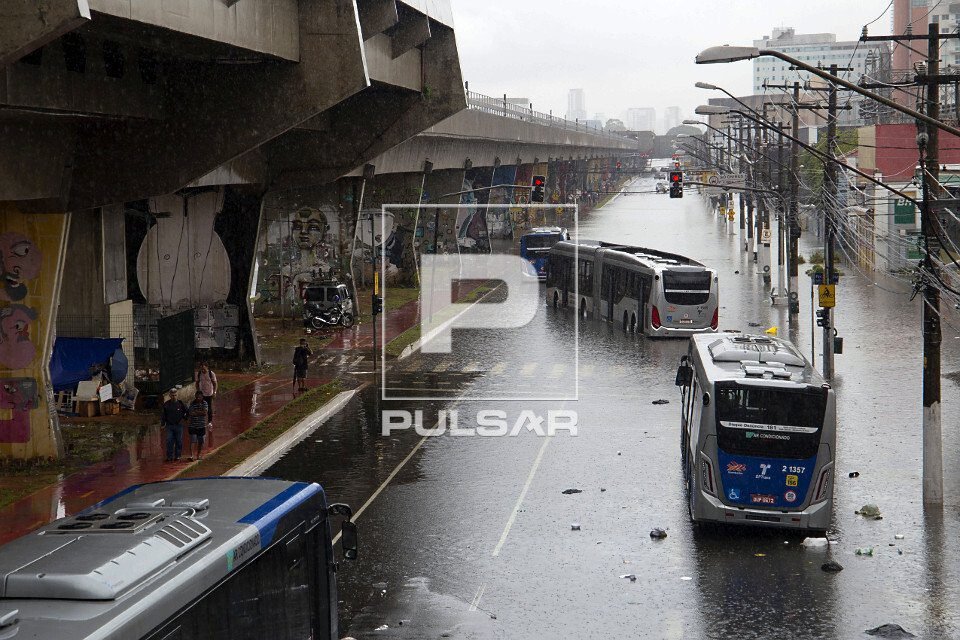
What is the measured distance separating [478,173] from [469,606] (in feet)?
231

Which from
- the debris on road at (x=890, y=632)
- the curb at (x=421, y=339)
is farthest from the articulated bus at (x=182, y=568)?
the curb at (x=421, y=339)

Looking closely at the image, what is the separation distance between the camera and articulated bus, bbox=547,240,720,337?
125 ft

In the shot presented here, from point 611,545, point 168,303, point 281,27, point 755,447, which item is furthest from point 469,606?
point 168,303

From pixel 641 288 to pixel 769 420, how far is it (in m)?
23.1

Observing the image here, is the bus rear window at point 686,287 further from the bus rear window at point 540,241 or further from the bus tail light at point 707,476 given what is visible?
the bus rear window at point 540,241

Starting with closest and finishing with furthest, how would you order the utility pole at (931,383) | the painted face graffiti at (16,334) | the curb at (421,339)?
1. the utility pole at (931,383)
2. the painted face graffiti at (16,334)
3. the curb at (421,339)

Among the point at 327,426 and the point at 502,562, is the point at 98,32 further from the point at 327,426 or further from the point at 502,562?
the point at 327,426

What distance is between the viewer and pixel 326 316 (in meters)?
43.0

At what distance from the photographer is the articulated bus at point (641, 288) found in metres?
38.1

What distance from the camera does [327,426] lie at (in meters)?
26.2

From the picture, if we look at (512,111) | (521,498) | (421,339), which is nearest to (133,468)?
(521,498)

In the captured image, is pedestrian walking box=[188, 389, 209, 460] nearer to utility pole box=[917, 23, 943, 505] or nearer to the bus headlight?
the bus headlight

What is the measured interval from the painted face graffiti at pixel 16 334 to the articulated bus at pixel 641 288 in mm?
20909

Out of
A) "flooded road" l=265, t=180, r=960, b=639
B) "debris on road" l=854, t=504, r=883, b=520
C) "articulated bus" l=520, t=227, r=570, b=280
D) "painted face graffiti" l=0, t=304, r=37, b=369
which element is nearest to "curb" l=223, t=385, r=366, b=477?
"flooded road" l=265, t=180, r=960, b=639
